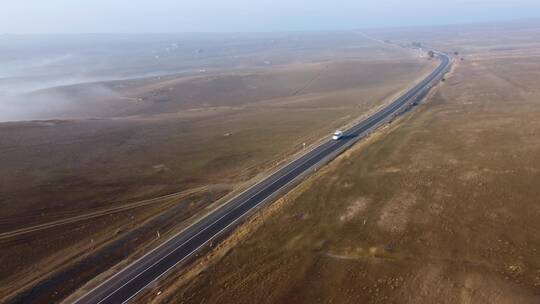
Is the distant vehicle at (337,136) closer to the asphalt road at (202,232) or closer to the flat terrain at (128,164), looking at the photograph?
the asphalt road at (202,232)

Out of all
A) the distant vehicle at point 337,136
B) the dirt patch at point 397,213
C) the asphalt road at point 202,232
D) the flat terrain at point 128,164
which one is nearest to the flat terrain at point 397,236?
the dirt patch at point 397,213

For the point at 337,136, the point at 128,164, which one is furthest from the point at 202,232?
the point at 337,136

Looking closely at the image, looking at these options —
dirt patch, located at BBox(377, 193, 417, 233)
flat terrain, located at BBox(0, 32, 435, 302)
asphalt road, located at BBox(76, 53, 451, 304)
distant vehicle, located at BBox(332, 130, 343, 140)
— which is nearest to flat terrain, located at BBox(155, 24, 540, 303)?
dirt patch, located at BBox(377, 193, 417, 233)

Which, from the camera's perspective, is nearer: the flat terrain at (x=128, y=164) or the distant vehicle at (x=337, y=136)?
the flat terrain at (x=128, y=164)

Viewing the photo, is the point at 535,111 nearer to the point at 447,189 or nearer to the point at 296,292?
the point at 447,189

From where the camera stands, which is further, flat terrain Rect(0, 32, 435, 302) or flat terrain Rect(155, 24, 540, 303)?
flat terrain Rect(0, 32, 435, 302)

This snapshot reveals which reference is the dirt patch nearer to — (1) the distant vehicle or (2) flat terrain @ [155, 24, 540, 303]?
(2) flat terrain @ [155, 24, 540, 303]

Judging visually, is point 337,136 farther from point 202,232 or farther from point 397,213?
point 202,232
